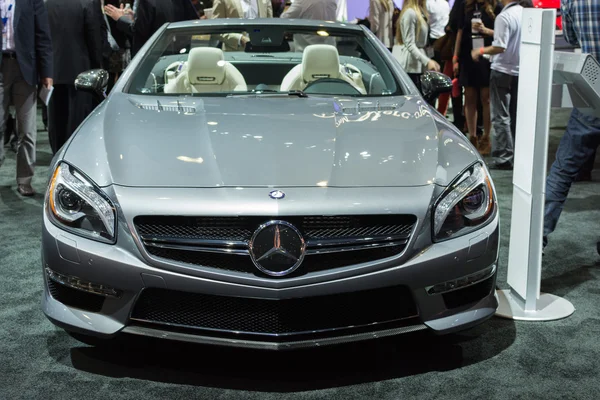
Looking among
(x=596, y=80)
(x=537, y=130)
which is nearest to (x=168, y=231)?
(x=537, y=130)

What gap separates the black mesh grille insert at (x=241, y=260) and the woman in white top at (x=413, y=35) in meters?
5.18

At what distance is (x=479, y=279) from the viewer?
2754 millimetres

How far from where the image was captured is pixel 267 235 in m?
2.51

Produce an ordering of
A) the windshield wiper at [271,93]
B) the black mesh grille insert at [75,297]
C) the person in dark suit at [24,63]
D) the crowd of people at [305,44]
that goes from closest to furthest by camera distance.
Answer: the black mesh grille insert at [75,297] → the windshield wiper at [271,93] → the crowd of people at [305,44] → the person in dark suit at [24,63]

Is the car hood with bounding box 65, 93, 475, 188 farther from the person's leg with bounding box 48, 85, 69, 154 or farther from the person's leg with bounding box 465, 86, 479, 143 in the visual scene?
the person's leg with bounding box 465, 86, 479, 143

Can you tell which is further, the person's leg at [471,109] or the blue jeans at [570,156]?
the person's leg at [471,109]

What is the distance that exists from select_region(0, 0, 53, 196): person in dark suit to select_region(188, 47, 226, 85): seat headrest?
210cm

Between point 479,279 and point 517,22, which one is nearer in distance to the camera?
point 479,279

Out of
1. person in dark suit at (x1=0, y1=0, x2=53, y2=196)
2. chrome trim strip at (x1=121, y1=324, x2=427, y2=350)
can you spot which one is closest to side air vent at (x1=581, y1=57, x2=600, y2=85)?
chrome trim strip at (x1=121, y1=324, x2=427, y2=350)

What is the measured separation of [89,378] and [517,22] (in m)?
5.01

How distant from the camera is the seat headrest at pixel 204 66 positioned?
3961 mm

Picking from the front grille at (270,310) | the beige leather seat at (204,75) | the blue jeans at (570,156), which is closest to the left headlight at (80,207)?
the front grille at (270,310)

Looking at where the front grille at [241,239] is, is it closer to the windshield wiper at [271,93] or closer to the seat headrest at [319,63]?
the windshield wiper at [271,93]

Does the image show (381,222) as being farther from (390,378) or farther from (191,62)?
(191,62)
